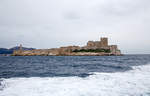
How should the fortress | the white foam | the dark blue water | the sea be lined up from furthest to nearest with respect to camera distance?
the fortress, the dark blue water, the sea, the white foam

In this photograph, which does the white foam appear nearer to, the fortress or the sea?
the sea

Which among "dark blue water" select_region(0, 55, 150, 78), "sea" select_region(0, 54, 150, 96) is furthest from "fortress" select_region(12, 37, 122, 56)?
"sea" select_region(0, 54, 150, 96)

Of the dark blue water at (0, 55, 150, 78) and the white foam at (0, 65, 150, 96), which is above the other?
the white foam at (0, 65, 150, 96)

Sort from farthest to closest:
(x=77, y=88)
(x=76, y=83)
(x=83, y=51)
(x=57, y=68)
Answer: (x=83, y=51)
(x=57, y=68)
(x=76, y=83)
(x=77, y=88)

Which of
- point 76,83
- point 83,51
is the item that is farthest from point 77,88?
point 83,51

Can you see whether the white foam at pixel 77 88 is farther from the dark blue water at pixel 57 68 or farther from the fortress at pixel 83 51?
the fortress at pixel 83 51

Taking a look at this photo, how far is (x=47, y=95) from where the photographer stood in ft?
18.3

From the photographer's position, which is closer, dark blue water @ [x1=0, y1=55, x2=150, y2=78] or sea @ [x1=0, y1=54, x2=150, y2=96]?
sea @ [x1=0, y1=54, x2=150, y2=96]

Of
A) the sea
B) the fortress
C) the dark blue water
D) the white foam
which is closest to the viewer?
the white foam

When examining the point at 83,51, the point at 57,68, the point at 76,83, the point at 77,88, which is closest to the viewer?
the point at 77,88

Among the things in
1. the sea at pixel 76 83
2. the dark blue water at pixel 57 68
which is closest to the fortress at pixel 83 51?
the dark blue water at pixel 57 68

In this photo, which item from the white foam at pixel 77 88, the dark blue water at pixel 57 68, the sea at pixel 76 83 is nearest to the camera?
the white foam at pixel 77 88

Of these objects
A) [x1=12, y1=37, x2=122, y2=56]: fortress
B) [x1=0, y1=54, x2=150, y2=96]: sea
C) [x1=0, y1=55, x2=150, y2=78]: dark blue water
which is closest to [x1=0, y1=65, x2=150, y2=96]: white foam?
[x1=0, y1=54, x2=150, y2=96]: sea

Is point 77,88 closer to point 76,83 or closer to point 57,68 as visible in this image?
point 76,83
